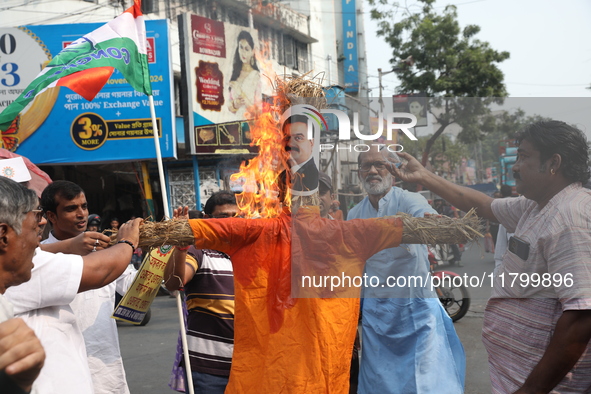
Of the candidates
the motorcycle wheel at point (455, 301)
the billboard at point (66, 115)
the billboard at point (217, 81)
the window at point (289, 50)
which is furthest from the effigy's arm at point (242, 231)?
the window at point (289, 50)

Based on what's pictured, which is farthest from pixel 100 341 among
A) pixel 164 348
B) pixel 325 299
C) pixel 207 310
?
pixel 164 348

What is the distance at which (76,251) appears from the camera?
268 centimetres

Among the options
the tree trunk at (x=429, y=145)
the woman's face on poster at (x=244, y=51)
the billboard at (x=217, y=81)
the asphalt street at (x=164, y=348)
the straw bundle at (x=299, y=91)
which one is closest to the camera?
the tree trunk at (x=429, y=145)

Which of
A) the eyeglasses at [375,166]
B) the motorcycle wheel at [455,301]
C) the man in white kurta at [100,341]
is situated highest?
the eyeglasses at [375,166]

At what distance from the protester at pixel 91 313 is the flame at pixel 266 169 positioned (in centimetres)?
99

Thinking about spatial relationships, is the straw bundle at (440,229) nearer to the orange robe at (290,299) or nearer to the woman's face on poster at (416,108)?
the orange robe at (290,299)

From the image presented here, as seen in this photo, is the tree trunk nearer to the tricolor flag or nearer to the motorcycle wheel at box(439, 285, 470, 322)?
the tricolor flag

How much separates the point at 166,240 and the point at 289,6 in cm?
2142

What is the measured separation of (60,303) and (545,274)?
1923mm

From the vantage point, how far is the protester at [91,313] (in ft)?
10.8

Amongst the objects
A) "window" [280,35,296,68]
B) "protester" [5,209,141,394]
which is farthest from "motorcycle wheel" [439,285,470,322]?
"window" [280,35,296,68]

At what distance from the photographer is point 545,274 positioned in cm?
231

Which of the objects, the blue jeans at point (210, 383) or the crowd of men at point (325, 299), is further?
the blue jeans at point (210, 383)

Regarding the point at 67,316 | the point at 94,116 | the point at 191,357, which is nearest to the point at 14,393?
the point at 67,316
